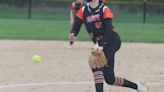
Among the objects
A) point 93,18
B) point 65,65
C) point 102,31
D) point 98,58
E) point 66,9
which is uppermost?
point 93,18

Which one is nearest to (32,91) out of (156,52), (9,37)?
(156,52)

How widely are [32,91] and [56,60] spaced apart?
4.14 metres

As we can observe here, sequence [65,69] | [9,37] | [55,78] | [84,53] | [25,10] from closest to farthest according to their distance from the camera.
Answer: [55,78] < [65,69] < [84,53] < [9,37] < [25,10]

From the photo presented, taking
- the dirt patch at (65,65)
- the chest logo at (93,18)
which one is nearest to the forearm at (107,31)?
the chest logo at (93,18)

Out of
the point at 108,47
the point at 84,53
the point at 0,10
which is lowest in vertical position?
the point at 0,10

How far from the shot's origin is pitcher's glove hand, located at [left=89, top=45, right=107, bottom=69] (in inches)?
306

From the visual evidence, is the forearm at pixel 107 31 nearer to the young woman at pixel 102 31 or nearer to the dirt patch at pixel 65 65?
the young woman at pixel 102 31

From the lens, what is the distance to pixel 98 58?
7703mm

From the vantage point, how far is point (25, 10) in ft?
126

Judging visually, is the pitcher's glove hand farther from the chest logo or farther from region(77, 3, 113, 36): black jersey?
the chest logo

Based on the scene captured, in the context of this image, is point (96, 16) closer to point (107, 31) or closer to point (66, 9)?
point (107, 31)

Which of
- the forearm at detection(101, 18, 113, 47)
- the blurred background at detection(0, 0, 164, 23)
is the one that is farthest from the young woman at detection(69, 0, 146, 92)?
the blurred background at detection(0, 0, 164, 23)

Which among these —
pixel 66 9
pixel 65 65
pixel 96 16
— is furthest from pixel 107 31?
pixel 66 9

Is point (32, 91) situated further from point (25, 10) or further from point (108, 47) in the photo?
point (25, 10)
